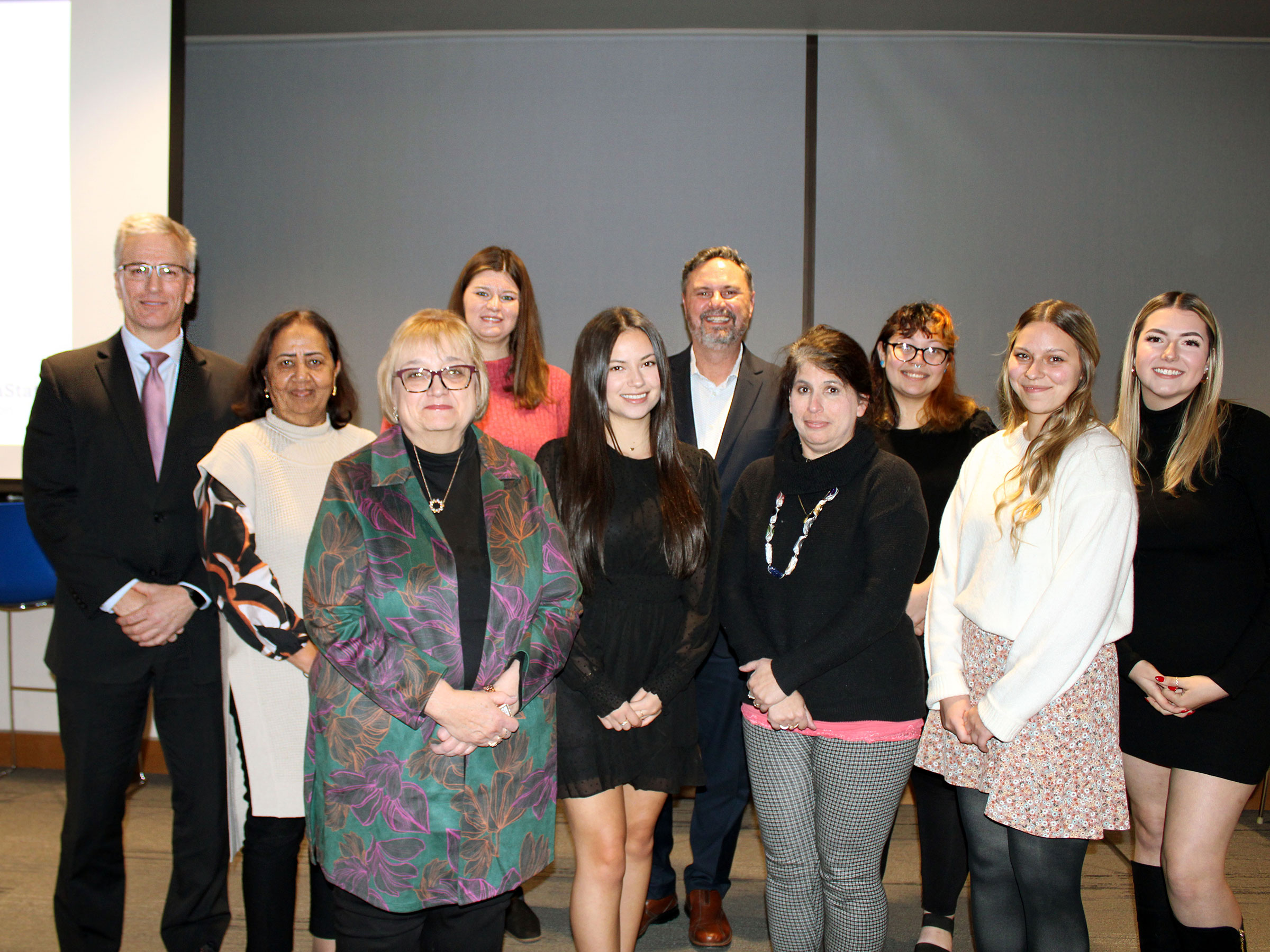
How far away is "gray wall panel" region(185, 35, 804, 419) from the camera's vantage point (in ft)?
14.4

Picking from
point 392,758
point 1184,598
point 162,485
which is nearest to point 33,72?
point 162,485

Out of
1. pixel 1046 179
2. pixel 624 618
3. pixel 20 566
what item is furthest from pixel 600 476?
pixel 1046 179

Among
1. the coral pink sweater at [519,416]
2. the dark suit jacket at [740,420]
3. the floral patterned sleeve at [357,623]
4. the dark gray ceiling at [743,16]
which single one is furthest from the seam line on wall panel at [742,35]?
the floral patterned sleeve at [357,623]

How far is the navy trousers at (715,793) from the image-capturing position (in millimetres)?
2709

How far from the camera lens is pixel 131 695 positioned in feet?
7.55

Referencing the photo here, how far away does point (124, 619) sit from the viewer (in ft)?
7.33

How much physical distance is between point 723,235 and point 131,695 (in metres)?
3.35

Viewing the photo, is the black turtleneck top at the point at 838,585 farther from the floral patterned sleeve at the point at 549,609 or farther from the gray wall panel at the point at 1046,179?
the gray wall panel at the point at 1046,179

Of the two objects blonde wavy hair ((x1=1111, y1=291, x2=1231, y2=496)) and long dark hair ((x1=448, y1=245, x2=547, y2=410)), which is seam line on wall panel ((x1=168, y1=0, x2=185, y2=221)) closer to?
long dark hair ((x1=448, y1=245, x2=547, y2=410))

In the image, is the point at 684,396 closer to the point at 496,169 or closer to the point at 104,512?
the point at 104,512

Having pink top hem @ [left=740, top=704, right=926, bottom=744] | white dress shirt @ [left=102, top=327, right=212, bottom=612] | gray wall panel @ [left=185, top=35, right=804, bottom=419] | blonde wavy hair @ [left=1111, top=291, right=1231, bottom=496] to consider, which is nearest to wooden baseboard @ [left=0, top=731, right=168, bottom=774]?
gray wall panel @ [left=185, top=35, right=804, bottom=419]

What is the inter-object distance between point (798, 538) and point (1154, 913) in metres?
1.30

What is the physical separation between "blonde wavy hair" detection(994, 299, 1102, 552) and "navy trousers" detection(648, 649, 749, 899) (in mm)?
1043

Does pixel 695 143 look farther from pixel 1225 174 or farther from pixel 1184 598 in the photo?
pixel 1184 598
